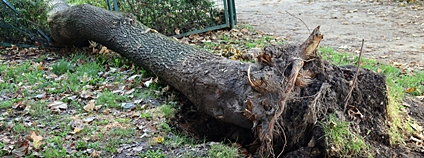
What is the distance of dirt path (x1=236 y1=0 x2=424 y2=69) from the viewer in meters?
6.82

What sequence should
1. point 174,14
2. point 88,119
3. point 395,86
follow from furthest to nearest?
point 174,14 < point 395,86 < point 88,119

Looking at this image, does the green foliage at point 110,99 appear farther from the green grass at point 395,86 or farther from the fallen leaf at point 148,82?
the green grass at point 395,86

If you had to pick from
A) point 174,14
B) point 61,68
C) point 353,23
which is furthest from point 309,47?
point 353,23

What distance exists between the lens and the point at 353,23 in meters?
8.91

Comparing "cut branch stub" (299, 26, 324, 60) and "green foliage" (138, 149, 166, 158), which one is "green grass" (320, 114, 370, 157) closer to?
"cut branch stub" (299, 26, 324, 60)

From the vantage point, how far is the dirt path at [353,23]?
6.82 meters

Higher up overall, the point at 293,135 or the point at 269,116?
the point at 269,116

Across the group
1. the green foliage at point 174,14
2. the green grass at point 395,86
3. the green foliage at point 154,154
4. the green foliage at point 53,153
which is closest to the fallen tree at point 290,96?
the green grass at point 395,86

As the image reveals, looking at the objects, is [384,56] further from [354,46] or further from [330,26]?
[330,26]

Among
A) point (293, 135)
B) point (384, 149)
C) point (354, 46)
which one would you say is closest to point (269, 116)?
point (293, 135)

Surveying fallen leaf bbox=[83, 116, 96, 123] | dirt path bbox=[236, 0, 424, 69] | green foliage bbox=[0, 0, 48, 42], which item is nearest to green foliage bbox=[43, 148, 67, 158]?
fallen leaf bbox=[83, 116, 96, 123]

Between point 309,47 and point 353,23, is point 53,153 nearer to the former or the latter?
point 309,47

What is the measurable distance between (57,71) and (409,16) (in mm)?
8095

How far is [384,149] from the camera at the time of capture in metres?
3.32
